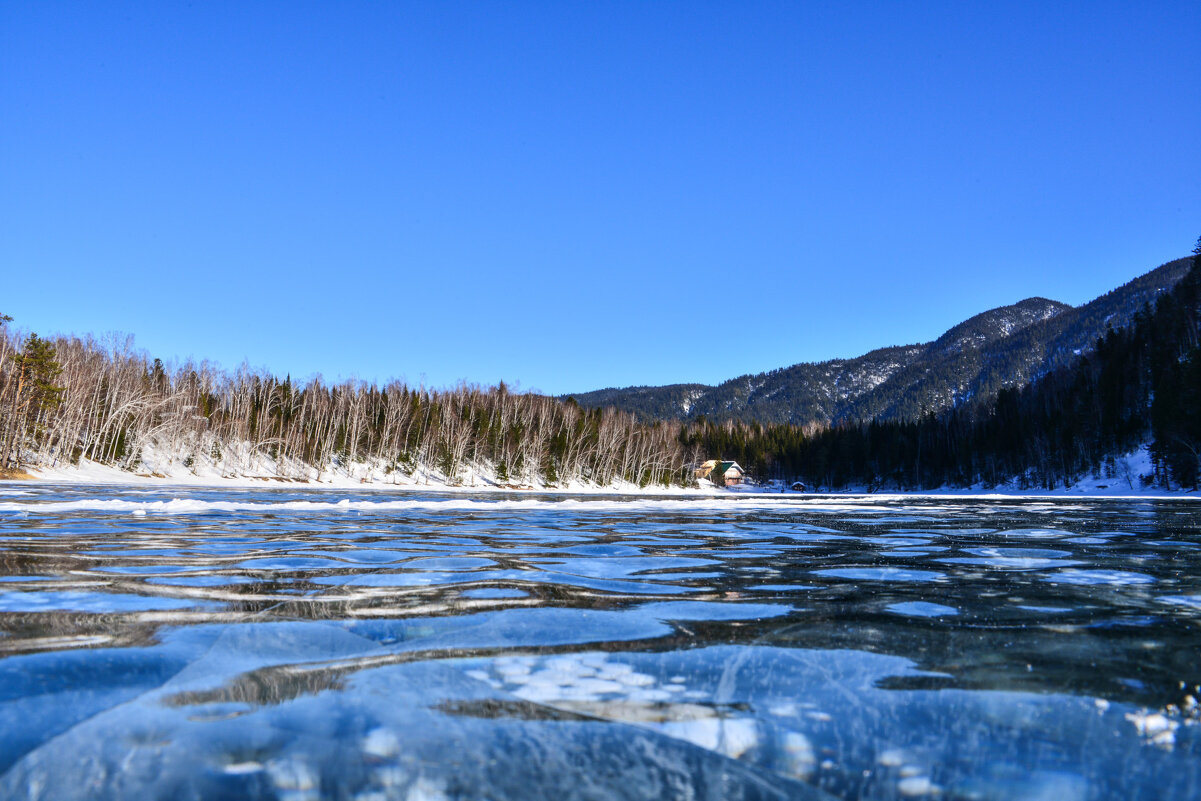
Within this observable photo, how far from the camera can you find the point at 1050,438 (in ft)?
232

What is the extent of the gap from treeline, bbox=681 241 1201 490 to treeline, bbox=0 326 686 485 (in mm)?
24073

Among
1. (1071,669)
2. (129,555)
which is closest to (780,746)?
(1071,669)

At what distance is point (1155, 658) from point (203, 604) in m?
4.01

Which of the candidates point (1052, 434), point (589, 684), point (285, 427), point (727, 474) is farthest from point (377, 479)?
point (1052, 434)

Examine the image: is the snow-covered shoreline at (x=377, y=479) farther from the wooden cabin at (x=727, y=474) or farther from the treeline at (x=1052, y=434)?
the wooden cabin at (x=727, y=474)

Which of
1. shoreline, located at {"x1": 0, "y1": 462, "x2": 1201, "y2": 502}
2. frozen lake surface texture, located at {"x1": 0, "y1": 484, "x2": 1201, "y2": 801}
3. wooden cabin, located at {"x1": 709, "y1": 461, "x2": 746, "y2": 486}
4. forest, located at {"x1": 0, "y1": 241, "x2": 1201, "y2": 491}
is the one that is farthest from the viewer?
wooden cabin, located at {"x1": 709, "y1": 461, "x2": 746, "y2": 486}

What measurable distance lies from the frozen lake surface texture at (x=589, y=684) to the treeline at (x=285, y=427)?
45.4m

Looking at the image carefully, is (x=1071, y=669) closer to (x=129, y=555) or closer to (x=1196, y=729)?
(x=1196, y=729)

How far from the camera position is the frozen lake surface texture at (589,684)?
139 cm

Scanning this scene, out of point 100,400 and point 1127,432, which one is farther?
point 1127,432

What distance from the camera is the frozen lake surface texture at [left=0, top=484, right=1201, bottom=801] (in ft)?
4.57

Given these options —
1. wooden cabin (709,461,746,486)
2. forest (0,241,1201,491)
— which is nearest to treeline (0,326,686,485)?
forest (0,241,1201,491)

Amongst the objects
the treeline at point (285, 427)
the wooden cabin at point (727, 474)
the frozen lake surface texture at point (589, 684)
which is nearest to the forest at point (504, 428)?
the treeline at point (285, 427)

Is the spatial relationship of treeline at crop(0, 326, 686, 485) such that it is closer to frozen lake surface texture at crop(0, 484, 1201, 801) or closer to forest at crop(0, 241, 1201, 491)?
forest at crop(0, 241, 1201, 491)
